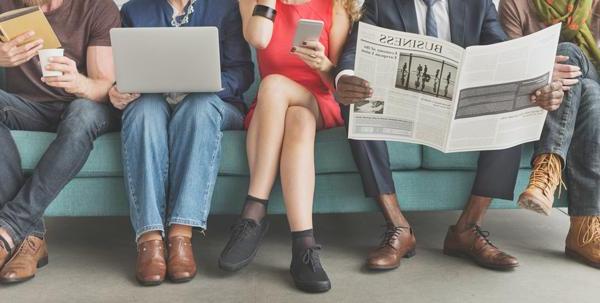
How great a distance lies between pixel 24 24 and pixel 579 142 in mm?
1802

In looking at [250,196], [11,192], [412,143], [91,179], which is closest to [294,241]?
[250,196]

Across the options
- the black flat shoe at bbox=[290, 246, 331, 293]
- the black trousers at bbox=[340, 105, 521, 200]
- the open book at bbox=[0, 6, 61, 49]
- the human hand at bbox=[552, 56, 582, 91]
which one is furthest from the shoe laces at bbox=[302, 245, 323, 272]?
the open book at bbox=[0, 6, 61, 49]

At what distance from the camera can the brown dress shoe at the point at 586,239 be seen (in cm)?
218

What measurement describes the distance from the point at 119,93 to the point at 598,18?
177cm

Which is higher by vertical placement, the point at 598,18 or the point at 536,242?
the point at 598,18

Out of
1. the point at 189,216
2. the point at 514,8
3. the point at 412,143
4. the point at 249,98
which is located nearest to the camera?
the point at 189,216

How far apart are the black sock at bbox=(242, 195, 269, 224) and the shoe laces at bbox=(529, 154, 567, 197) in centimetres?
87

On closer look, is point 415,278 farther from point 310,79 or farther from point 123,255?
point 123,255

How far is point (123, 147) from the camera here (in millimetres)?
2145

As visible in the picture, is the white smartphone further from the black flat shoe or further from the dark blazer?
the black flat shoe

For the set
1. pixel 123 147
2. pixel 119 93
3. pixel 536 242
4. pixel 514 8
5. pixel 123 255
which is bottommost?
pixel 123 255

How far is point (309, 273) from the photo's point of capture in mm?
2008

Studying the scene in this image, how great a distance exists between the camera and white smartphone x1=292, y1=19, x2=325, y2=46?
1908mm

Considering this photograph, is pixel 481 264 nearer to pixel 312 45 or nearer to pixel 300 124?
pixel 300 124
